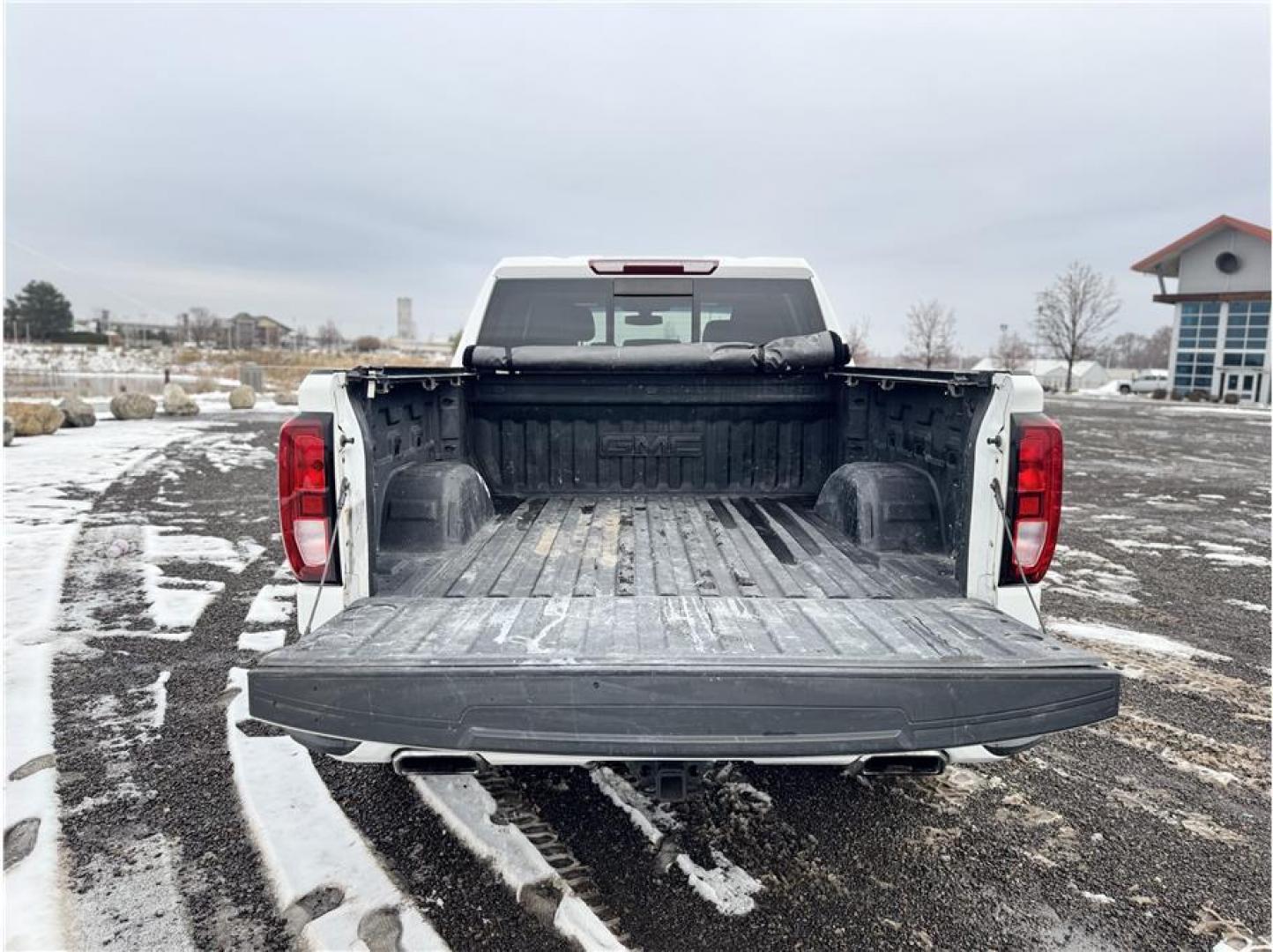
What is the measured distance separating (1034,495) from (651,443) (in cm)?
227

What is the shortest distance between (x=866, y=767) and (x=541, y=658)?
99 cm

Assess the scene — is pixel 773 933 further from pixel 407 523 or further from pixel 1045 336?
pixel 1045 336


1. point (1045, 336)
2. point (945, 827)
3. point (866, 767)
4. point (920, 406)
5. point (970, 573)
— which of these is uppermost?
point (1045, 336)

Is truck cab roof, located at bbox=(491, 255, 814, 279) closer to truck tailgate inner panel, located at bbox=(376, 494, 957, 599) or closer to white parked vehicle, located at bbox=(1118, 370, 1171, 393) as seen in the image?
truck tailgate inner panel, located at bbox=(376, 494, 957, 599)

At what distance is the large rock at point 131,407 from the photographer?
740 inches

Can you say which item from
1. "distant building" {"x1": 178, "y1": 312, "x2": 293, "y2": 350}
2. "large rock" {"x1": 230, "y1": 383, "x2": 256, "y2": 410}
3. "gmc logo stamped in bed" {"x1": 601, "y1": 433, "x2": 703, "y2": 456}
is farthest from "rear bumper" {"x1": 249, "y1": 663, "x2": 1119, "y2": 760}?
"distant building" {"x1": 178, "y1": 312, "x2": 293, "y2": 350}

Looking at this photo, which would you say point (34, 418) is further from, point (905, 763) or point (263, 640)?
point (905, 763)

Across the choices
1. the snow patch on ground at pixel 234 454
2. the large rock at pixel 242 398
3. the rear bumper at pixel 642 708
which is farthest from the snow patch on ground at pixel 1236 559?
the large rock at pixel 242 398

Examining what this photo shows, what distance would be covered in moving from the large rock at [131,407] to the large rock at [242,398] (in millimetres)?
3851

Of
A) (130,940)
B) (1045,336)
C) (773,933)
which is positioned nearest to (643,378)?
(773,933)

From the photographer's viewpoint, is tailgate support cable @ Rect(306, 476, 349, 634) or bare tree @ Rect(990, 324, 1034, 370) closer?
tailgate support cable @ Rect(306, 476, 349, 634)

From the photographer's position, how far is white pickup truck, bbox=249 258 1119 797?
75.6 inches

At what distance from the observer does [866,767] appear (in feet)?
7.07

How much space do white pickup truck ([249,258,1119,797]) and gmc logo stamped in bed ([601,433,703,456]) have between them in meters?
0.01
